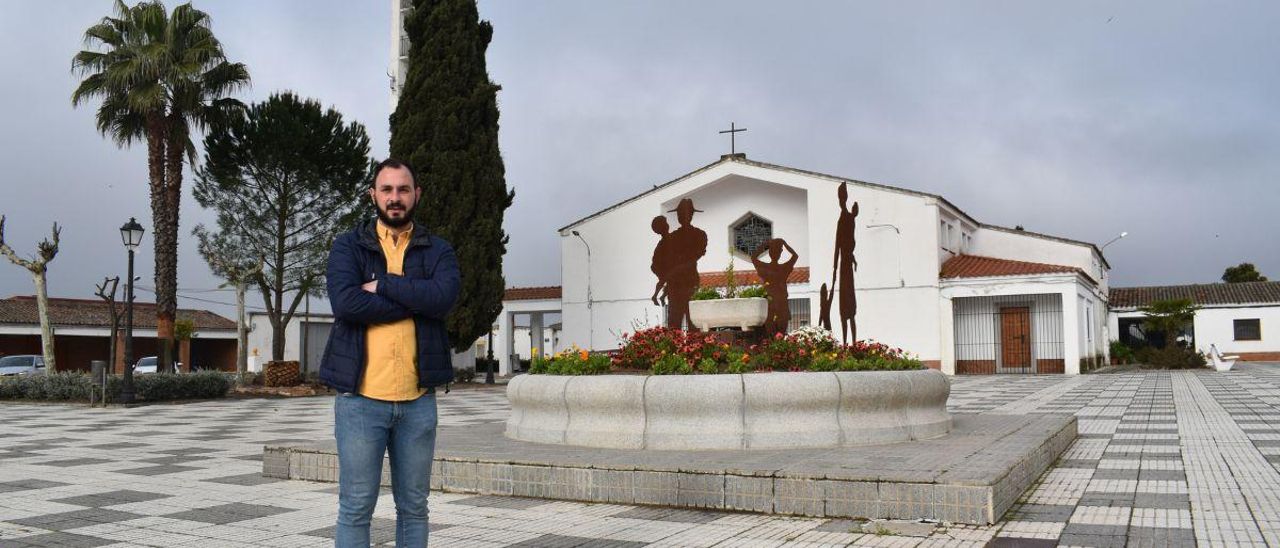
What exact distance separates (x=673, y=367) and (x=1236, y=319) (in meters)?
45.1

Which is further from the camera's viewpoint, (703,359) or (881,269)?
(881,269)

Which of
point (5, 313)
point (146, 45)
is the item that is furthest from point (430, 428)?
point (5, 313)

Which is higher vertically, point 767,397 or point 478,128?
point 478,128

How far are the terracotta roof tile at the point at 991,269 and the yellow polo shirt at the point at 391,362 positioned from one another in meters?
29.7

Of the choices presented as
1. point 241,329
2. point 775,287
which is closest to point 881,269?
point 241,329

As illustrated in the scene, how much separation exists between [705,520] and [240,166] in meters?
27.5

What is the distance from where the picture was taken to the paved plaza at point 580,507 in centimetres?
500

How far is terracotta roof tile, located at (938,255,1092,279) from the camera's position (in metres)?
30.5

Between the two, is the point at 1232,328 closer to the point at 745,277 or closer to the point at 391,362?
the point at 745,277

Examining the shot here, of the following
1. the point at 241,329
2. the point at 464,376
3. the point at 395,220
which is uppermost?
the point at 395,220

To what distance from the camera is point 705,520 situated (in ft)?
18.2

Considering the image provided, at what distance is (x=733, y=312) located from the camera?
1073cm

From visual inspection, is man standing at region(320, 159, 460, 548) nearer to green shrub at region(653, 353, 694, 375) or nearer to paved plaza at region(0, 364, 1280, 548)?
paved plaza at region(0, 364, 1280, 548)

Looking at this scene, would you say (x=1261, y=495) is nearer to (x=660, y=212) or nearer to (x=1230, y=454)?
(x=1230, y=454)
